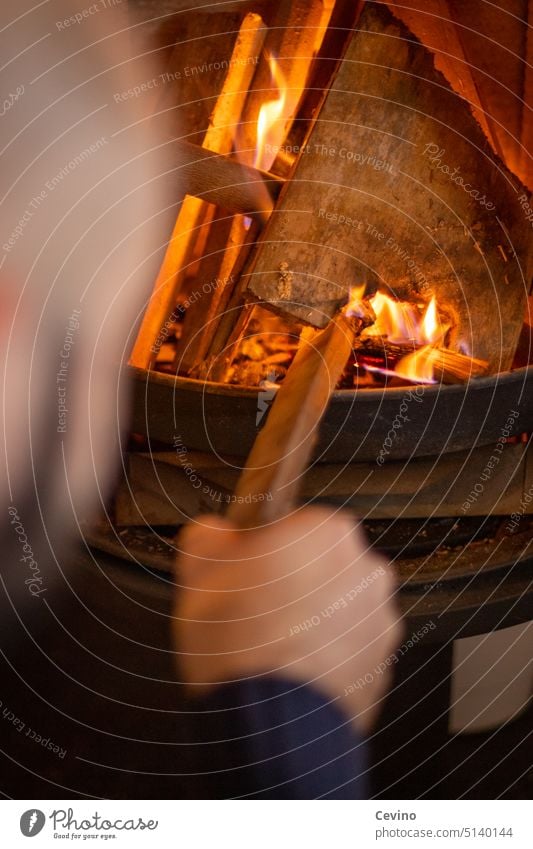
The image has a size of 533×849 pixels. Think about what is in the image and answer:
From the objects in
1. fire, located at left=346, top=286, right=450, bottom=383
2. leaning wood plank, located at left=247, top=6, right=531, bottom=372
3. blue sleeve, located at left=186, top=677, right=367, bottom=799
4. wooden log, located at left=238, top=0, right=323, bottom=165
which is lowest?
blue sleeve, located at left=186, top=677, right=367, bottom=799

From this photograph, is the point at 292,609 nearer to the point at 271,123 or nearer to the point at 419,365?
the point at 419,365

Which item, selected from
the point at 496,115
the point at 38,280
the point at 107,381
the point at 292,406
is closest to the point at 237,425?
the point at 292,406

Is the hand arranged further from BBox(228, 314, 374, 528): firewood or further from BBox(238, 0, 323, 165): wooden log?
BBox(238, 0, 323, 165): wooden log

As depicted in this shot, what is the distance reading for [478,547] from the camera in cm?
102

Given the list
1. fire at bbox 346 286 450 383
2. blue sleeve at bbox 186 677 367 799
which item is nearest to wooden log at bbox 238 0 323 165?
fire at bbox 346 286 450 383

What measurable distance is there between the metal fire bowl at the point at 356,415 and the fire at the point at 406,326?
10 centimetres

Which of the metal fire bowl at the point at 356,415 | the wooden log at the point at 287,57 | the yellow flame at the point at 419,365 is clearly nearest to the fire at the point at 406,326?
the yellow flame at the point at 419,365

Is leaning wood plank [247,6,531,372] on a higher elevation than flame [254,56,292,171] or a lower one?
lower

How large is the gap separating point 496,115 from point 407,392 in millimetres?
408

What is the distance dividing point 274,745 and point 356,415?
1.13ft

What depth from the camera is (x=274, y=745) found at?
0.94 meters

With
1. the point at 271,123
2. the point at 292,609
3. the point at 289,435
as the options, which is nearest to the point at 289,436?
the point at 289,435

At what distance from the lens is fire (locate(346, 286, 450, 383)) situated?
40.8 inches

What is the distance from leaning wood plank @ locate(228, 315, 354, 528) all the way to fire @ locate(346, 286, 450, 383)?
0.08 meters
